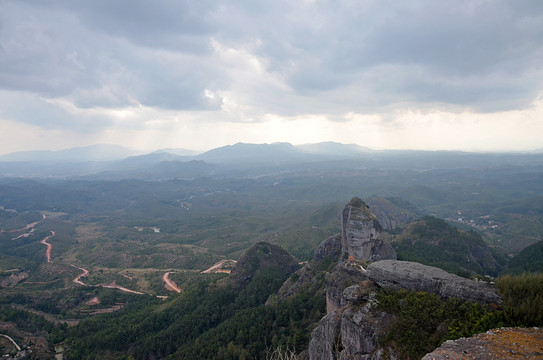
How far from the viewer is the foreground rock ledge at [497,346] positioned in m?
9.95

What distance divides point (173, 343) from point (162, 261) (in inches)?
2344

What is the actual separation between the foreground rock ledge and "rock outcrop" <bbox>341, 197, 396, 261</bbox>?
34425mm

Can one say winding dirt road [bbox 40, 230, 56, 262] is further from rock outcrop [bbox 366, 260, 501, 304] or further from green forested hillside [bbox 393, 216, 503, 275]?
rock outcrop [bbox 366, 260, 501, 304]

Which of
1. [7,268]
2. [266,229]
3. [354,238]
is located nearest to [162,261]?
[7,268]

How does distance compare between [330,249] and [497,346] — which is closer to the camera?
[497,346]

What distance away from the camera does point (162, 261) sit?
324 feet

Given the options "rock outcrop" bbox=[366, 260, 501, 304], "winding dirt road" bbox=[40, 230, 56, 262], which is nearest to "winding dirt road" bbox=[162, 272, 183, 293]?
"winding dirt road" bbox=[40, 230, 56, 262]

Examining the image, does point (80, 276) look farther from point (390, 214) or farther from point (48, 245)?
point (390, 214)

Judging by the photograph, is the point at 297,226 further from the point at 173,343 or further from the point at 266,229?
the point at 173,343

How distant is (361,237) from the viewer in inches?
1795

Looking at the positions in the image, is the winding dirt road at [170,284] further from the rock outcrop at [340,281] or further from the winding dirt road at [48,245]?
the winding dirt road at [48,245]

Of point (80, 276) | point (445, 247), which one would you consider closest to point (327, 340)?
point (445, 247)

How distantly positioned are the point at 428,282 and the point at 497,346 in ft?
19.7

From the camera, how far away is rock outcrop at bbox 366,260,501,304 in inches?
567
